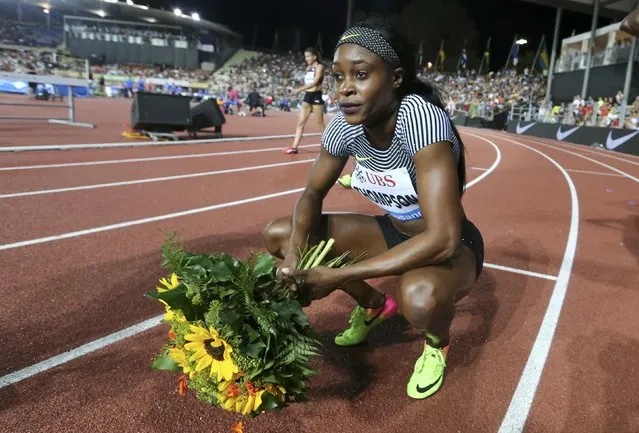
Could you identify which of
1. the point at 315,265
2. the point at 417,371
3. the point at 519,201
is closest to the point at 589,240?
the point at 519,201

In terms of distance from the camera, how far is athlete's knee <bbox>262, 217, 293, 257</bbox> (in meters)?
2.46

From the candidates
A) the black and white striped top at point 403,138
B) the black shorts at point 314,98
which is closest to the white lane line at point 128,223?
the black and white striped top at point 403,138

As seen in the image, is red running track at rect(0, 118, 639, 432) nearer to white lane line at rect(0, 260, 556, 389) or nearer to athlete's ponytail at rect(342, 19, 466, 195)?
white lane line at rect(0, 260, 556, 389)

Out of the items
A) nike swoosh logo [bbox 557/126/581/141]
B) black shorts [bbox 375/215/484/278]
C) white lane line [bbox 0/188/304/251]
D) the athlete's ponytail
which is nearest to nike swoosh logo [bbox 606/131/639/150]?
nike swoosh logo [bbox 557/126/581/141]

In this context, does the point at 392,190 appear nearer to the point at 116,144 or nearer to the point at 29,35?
the point at 116,144

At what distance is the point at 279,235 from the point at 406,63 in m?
1.05

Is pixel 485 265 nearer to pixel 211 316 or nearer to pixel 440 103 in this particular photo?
pixel 440 103

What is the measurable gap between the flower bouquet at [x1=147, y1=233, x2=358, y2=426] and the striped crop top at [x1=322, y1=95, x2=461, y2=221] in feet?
2.57

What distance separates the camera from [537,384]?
2.30 m

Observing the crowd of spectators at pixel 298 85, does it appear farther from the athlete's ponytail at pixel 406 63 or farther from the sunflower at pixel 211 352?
the sunflower at pixel 211 352

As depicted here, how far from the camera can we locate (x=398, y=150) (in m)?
2.10

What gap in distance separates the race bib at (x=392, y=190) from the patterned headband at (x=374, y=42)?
487mm

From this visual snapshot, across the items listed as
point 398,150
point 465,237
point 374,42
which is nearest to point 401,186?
point 398,150

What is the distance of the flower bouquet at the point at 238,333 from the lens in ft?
5.15
